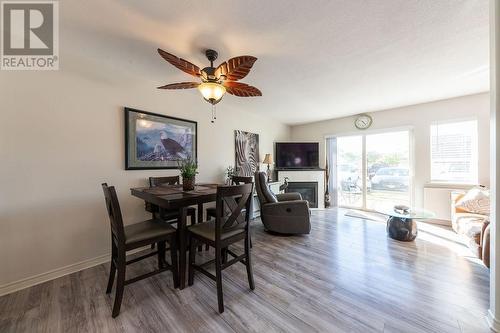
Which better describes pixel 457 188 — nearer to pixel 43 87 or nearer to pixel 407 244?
pixel 407 244

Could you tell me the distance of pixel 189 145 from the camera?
3.12 metres

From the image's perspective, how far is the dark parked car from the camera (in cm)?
406

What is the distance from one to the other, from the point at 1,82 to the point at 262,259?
3165mm

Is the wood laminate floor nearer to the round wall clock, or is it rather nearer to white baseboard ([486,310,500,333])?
white baseboard ([486,310,500,333])

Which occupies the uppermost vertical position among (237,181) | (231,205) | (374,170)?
(374,170)

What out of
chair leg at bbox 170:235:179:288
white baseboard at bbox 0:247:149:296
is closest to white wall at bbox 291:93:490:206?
chair leg at bbox 170:235:179:288

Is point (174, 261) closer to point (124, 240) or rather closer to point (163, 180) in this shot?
point (124, 240)

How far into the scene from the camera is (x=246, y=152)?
166 inches

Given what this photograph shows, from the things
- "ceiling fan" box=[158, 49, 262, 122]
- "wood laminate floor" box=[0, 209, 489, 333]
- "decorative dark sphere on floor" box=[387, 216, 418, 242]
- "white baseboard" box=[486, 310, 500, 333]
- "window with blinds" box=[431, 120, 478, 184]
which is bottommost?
"wood laminate floor" box=[0, 209, 489, 333]

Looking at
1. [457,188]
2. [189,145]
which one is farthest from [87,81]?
[457,188]

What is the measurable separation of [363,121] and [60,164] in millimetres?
5422

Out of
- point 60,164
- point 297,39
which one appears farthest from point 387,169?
point 60,164

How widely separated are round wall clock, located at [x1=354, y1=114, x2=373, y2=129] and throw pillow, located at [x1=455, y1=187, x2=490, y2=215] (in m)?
2.14

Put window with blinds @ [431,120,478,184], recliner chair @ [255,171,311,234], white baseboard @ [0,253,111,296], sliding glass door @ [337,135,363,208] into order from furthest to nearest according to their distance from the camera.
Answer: sliding glass door @ [337,135,363,208] < window with blinds @ [431,120,478,184] < recliner chair @ [255,171,311,234] < white baseboard @ [0,253,111,296]
